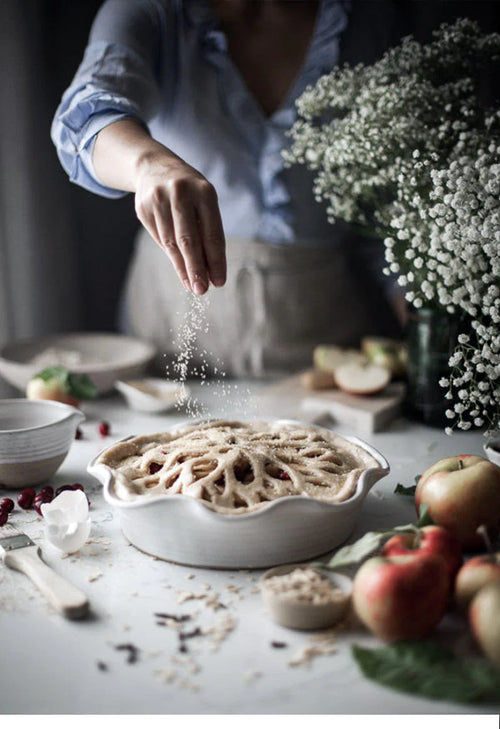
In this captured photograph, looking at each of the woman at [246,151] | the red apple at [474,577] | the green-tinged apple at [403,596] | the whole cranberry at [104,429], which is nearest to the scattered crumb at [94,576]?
the green-tinged apple at [403,596]

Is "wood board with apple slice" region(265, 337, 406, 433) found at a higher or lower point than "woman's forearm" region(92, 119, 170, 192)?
lower

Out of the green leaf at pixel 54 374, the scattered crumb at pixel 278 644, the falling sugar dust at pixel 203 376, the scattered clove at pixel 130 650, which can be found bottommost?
the scattered crumb at pixel 278 644

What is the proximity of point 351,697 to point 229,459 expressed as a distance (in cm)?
39

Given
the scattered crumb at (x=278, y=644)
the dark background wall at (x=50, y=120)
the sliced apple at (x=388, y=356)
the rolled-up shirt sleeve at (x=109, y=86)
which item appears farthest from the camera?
the dark background wall at (x=50, y=120)

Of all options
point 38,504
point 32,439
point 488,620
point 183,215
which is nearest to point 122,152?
point 183,215

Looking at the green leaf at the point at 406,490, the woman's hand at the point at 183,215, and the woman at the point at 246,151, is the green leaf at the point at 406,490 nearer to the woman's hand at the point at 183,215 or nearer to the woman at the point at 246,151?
the woman's hand at the point at 183,215

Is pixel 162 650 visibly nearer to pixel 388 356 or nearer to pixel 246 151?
pixel 388 356

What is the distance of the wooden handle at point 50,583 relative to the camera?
886 mm

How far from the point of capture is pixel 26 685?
0.79 meters

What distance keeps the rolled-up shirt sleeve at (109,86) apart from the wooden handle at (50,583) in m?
0.75

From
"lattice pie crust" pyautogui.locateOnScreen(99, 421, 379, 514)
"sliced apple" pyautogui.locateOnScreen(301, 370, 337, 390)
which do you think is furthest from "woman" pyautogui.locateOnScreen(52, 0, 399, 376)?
"lattice pie crust" pyautogui.locateOnScreen(99, 421, 379, 514)

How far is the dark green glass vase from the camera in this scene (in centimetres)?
144

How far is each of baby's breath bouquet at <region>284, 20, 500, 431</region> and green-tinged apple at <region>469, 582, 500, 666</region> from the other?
1.21 feet

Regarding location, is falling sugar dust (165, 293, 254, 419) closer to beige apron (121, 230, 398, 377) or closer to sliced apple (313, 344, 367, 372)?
beige apron (121, 230, 398, 377)
